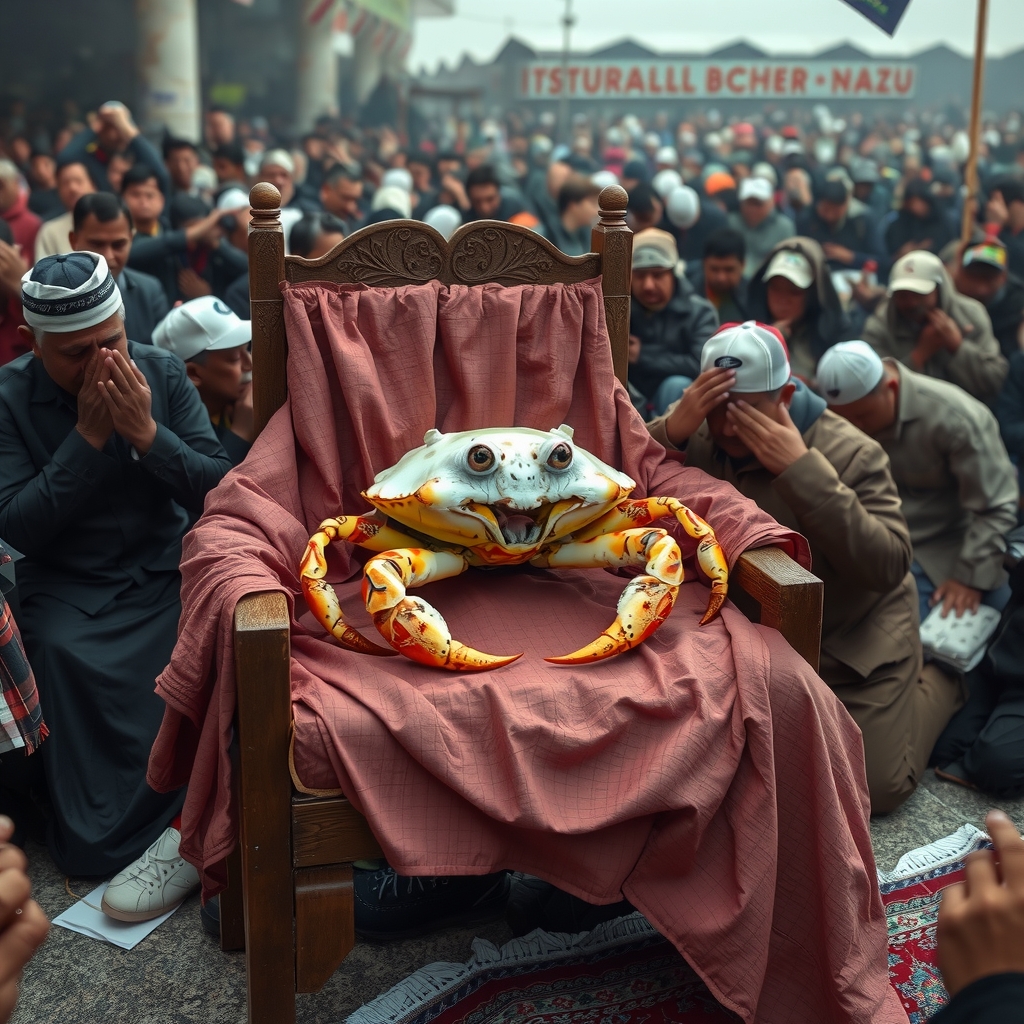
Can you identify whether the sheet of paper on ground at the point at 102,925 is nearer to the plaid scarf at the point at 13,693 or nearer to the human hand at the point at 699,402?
the plaid scarf at the point at 13,693

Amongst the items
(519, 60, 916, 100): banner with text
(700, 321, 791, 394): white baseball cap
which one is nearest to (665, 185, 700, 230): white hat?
(700, 321, 791, 394): white baseball cap

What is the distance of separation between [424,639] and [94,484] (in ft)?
3.14

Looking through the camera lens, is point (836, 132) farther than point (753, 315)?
Yes

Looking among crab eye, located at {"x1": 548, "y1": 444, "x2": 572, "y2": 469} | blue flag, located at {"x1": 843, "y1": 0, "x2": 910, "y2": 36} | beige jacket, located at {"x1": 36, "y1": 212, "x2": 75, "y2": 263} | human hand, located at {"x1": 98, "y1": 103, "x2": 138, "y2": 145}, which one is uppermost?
blue flag, located at {"x1": 843, "y1": 0, "x2": 910, "y2": 36}

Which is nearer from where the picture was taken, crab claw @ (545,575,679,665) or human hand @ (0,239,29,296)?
crab claw @ (545,575,679,665)

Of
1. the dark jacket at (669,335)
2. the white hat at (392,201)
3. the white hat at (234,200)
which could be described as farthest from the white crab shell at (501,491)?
the white hat at (392,201)

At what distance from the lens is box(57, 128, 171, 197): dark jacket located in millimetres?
6066

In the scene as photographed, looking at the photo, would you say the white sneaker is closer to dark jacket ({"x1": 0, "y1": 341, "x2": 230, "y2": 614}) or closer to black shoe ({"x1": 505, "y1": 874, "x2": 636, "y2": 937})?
dark jacket ({"x1": 0, "y1": 341, "x2": 230, "y2": 614})

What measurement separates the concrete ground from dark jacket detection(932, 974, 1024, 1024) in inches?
58.2

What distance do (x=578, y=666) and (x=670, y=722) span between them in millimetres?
212

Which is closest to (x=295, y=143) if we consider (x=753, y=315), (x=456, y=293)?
(x=753, y=315)

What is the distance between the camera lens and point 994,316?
18.2 feet

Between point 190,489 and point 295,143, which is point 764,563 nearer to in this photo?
point 190,489

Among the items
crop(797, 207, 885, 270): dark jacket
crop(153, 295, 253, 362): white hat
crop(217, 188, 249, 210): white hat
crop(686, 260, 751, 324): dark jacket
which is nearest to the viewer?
crop(153, 295, 253, 362): white hat
